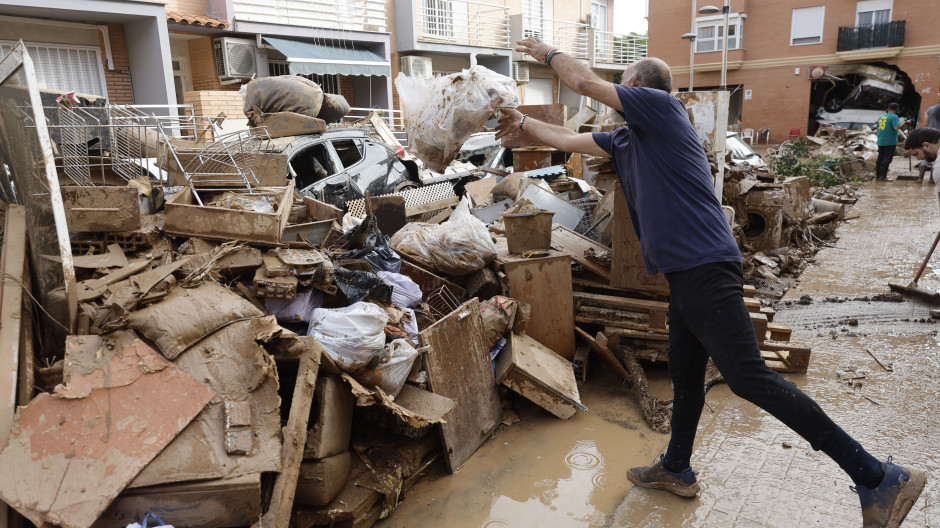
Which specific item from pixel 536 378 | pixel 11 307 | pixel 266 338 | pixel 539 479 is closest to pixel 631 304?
pixel 536 378

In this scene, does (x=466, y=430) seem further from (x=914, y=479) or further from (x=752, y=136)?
(x=752, y=136)

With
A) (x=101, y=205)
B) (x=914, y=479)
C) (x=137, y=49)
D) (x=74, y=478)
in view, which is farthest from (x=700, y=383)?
(x=137, y=49)

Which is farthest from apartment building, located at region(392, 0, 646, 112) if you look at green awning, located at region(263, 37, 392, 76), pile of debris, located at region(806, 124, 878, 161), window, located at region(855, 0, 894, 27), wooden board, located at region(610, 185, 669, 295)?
wooden board, located at region(610, 185, 669, 295)

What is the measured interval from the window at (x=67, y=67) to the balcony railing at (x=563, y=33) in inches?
578

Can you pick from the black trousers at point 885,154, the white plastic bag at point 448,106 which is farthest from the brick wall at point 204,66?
the black trousers at point 885,154

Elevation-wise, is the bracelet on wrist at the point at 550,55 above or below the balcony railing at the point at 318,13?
below

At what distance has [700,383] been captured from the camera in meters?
2.87

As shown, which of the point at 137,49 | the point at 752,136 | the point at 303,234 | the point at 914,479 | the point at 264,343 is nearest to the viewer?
the point at 914,479

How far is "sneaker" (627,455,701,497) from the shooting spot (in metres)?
2.91

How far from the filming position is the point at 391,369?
126 inches

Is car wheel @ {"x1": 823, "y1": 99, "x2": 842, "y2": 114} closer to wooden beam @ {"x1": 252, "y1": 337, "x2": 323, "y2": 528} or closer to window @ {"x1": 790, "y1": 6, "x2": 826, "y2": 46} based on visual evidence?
window @ {"x1": 790, "y1": 6, "x2": 826, "y2": 46}

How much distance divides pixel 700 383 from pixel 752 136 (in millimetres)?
27740

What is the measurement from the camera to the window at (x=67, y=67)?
10445mm

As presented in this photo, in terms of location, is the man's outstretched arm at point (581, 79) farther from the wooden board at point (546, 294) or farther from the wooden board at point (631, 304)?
the wooden board at point (631, 304)
